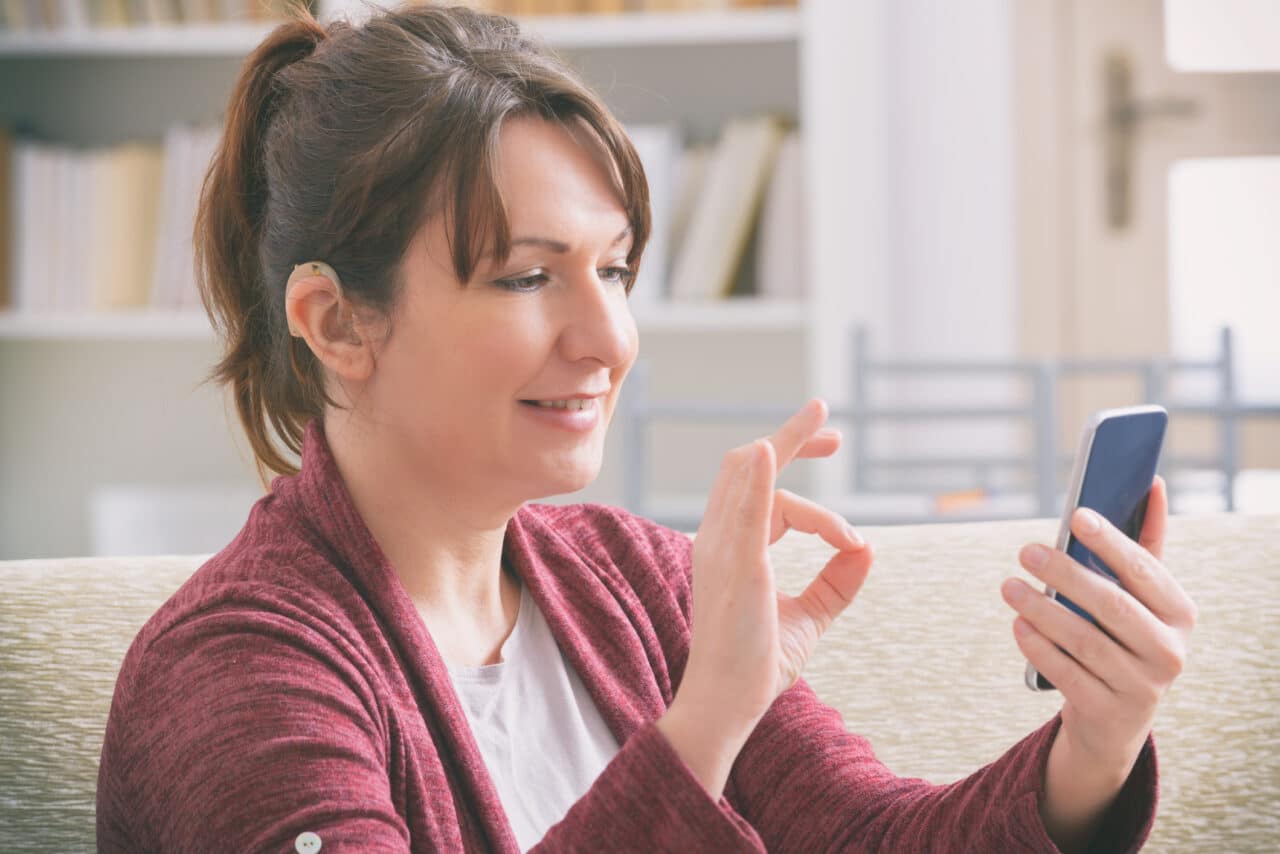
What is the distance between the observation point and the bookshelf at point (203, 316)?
115 inches

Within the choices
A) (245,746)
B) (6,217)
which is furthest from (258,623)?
(6,217)

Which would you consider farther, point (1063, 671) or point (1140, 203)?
point (1140, 203)

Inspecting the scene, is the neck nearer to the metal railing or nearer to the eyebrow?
the eyebrow

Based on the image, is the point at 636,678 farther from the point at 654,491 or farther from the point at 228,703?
the point at 654,491

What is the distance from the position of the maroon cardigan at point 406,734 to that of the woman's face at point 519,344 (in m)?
0.08

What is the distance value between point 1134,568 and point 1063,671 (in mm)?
77

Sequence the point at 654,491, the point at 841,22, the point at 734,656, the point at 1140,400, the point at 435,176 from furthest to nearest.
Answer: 1. the point at 1140,400
2. the point at 654,491
3. the point at 841,22
4. the point at 435,176
5. the point at 734,656

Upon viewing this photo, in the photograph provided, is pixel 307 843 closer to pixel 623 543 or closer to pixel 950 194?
pixel 623 543

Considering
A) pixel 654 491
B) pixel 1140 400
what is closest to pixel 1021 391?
pixel 1140 400

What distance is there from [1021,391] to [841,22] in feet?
3.78

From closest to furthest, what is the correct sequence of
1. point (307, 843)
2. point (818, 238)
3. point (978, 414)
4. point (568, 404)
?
point (307, 843) < point (568, 404) < point (978, 414) < point (818, 238)

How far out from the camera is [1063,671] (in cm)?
87

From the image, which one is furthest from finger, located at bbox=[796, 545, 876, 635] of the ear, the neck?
the ear

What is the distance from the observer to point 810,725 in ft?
3.61
